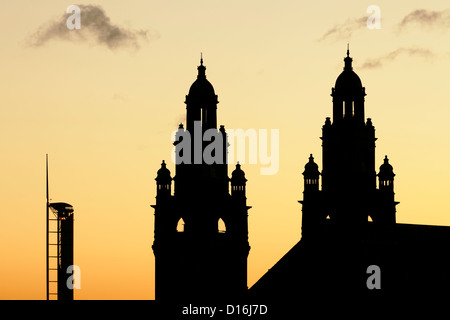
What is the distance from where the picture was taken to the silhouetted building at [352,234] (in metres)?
99.9

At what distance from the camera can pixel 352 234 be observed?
9938 cm

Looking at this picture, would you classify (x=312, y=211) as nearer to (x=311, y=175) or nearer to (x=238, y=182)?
(x=311, y=175)

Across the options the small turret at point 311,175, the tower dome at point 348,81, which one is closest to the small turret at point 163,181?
the small turret at point 311,175

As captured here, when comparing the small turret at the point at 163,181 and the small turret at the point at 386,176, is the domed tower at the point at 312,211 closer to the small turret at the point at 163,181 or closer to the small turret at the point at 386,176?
the small turret at the point at 386,176

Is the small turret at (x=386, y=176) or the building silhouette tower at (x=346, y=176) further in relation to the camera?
the small turret at (x=386, y=176)

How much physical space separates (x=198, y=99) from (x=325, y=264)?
48.7 ft

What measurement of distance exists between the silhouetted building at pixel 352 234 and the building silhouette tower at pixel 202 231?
567 centimetres

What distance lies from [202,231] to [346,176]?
41.5 feet

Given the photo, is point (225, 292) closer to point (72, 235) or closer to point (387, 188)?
point (387, 188)

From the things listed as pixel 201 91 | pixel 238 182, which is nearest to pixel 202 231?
pixel 238 182
